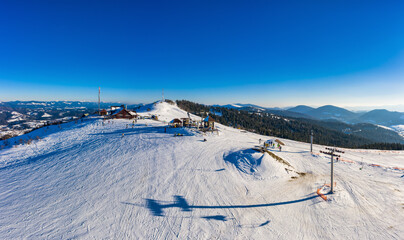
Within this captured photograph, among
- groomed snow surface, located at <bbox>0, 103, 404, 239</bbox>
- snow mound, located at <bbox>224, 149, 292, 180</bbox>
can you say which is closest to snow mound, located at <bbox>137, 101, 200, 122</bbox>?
groomed snow surface, located at <bbox>0, 103, 404, 239</bbox>

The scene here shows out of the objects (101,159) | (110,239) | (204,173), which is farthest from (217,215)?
(101,159)

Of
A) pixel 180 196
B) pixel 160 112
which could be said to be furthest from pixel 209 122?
pixel 160 112

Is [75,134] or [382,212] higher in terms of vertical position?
[75,134]

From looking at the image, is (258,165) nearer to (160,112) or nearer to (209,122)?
(209,122)

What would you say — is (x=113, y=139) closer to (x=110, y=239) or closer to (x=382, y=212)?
(x=110, y=239)

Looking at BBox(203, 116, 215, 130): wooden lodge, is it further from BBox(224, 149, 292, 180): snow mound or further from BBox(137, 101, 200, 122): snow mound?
BBox(137, 101, 200, 122): snow mound

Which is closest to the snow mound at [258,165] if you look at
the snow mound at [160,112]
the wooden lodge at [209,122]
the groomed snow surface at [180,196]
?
the groomed snow surface at [180,196]

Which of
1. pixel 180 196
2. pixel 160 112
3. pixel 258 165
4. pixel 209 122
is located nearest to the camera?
pixel 180 196
